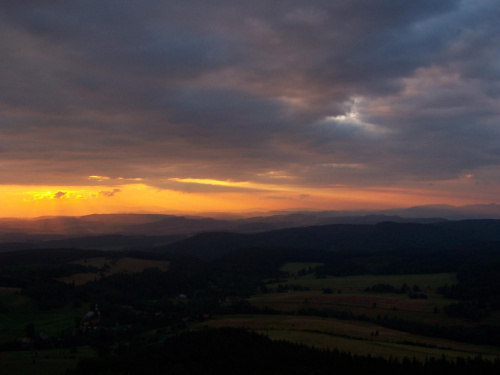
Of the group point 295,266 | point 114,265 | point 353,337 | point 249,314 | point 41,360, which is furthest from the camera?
point 295,266

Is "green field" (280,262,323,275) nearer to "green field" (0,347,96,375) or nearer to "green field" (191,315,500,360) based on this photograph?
"green field" (191,315,500,360)

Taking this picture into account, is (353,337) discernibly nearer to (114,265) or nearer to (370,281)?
(370,281)

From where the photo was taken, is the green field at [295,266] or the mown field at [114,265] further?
the green field at [295,266]

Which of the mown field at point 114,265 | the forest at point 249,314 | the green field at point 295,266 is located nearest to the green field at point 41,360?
the forest at point 249,314

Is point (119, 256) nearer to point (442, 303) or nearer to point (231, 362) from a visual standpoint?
point (442, 303)

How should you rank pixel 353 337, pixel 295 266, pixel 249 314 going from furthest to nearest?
1. pixel 295 266
2. pixel 249 314
3. pixel 353 337

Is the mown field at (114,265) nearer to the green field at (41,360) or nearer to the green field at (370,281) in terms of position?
the green field at (370,281)

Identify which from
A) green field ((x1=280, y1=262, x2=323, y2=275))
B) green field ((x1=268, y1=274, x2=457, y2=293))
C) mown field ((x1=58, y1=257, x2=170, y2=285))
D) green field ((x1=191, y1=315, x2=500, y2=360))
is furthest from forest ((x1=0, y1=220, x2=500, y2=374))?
green field ((x1=280, y1=262, x2=323, y2=275))

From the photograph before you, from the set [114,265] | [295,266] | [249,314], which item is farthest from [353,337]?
[114,265]
